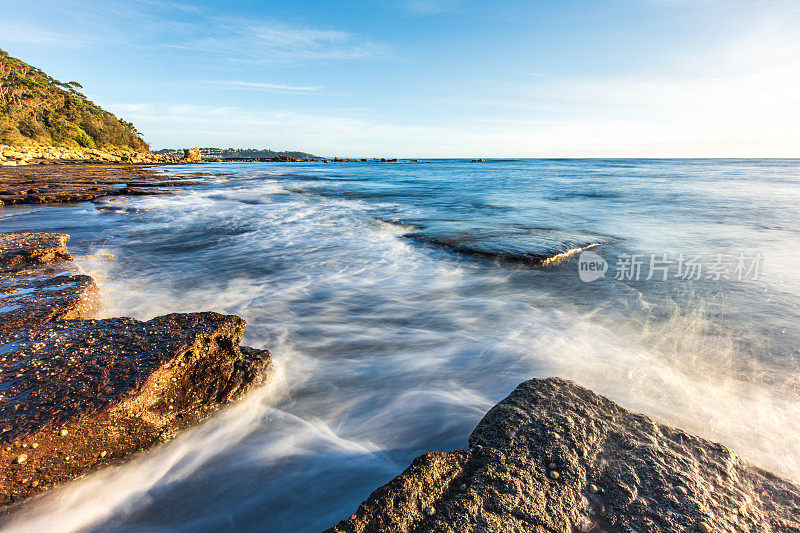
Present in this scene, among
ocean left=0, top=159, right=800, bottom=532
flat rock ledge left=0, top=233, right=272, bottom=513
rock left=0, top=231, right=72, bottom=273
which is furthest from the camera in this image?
rock left=0, top=231, right=72, bottom=273

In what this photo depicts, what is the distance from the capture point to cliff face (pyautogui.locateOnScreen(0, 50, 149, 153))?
44.2m

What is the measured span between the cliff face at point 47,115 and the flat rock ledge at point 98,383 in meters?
57.3

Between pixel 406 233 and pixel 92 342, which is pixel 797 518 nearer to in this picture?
pixel 92 342

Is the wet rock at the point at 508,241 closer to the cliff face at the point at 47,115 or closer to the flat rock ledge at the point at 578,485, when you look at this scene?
the flat rock ledge at the point at 578,485

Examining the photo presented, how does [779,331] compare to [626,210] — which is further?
[626,210]

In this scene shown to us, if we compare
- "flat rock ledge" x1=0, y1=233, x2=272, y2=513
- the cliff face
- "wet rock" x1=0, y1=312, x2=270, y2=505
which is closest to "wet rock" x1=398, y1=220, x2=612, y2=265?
"flat rock ledge" x1=0, y1=233, x2=272, y2=513

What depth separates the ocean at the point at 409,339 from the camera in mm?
2000

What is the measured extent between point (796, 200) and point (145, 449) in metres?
23.7

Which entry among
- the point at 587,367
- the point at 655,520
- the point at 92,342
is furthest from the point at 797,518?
the point at 92,342

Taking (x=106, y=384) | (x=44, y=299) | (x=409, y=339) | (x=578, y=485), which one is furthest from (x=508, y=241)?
(x=44, y=299)

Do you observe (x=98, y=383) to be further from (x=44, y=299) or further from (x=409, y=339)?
(x=409, y=339)

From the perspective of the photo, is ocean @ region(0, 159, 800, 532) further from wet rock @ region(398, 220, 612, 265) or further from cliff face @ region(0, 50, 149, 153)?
cliff face @ region(0, 50, 149, 153)

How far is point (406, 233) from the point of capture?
936cm

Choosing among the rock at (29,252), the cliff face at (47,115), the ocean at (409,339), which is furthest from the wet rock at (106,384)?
the cliff face at (47,115)
